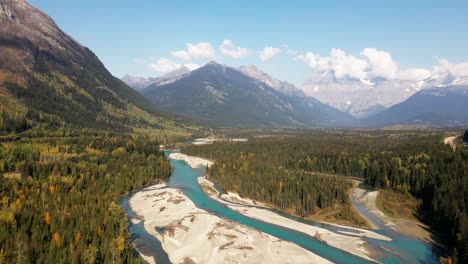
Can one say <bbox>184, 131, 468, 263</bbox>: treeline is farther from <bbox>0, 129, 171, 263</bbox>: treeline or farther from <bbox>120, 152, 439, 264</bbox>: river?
<bbox>0, 129, 171, 263</bbox>: treeline

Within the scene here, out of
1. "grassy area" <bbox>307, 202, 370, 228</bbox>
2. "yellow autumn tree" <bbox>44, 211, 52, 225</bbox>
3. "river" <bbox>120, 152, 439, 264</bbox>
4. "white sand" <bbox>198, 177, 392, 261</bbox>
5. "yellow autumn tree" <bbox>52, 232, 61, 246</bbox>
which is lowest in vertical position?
"river" <bbox>120, 152, 439, 264</bbox>

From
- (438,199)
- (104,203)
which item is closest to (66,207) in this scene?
(104,203)

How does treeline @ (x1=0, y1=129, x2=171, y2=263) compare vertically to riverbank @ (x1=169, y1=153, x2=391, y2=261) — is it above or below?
above

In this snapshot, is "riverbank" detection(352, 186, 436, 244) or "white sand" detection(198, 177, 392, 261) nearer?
"white sand" detection(198, 177, 392, 261)

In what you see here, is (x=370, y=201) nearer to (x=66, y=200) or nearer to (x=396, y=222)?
(x=396, y=222)

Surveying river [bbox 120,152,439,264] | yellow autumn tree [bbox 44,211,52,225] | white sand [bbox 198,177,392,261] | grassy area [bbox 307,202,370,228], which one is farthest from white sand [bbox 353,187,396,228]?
yellow autumn tree [bbox 44,211,52,225]

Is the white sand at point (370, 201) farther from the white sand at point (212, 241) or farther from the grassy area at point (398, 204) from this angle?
the white sand at point (212, 241)
